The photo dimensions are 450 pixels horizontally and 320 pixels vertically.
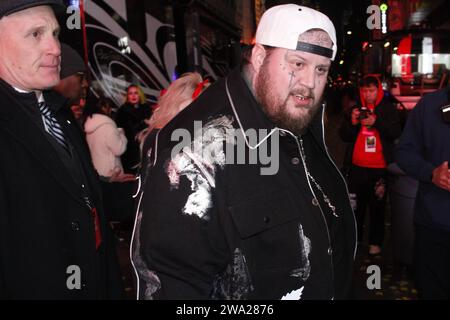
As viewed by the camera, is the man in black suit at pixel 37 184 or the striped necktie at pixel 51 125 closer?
the man in black suit at pixel 37 184

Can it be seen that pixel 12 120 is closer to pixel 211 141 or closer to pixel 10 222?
pixel 10 222

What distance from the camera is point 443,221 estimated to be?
9.03 ft

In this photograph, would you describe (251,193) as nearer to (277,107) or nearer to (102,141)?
(277,107)

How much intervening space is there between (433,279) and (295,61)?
198 centimetres

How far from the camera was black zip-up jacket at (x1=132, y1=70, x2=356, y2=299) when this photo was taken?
1.40 metres

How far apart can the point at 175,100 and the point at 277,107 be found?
2178mm

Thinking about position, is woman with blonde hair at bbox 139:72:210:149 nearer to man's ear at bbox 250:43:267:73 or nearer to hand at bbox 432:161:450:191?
hand at bbox 432:161:450:191

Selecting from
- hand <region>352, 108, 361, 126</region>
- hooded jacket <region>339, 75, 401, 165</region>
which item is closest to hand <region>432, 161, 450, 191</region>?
hooded jacket <region>339, 75, 401, 165</region>

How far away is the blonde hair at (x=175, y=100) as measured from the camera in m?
3.65

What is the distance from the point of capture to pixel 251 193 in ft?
4.91

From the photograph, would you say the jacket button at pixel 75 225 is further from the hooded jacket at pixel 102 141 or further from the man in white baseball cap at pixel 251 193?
the hooded jacket at pixel 102 141

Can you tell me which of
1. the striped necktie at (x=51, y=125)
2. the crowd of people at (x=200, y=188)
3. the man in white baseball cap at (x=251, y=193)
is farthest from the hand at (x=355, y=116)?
the striped necktie at (x=51, y=125)
